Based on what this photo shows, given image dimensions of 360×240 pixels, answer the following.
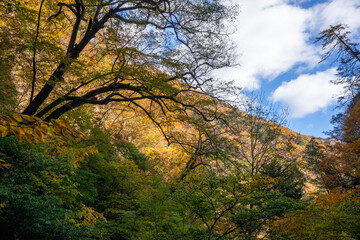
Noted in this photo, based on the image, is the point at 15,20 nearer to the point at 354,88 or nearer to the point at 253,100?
the point at 253,100

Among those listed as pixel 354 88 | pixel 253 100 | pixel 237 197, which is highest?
pixel 354 88

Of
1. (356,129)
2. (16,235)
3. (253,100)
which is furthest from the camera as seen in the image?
(253,100)

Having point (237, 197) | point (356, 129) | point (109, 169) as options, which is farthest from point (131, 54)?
point (356, 129)

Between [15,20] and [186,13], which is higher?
[186,13]

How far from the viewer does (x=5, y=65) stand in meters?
6.34

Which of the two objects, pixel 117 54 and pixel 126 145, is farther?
pixel 126 145

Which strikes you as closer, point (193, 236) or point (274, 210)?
point (274, 210)

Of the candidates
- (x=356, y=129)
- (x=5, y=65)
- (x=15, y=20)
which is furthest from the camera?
(x=356, y=129)

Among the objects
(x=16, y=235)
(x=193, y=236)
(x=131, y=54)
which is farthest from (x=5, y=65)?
(x=193, y=236)

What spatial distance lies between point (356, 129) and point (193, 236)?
38.8 ft

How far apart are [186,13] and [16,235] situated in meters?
6.69

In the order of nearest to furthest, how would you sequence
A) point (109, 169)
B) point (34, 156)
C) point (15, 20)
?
point (34, 156)
point (15, 20)
point (109, 169)

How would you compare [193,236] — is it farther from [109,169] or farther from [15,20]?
[15,20]

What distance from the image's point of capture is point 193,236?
444 cm
